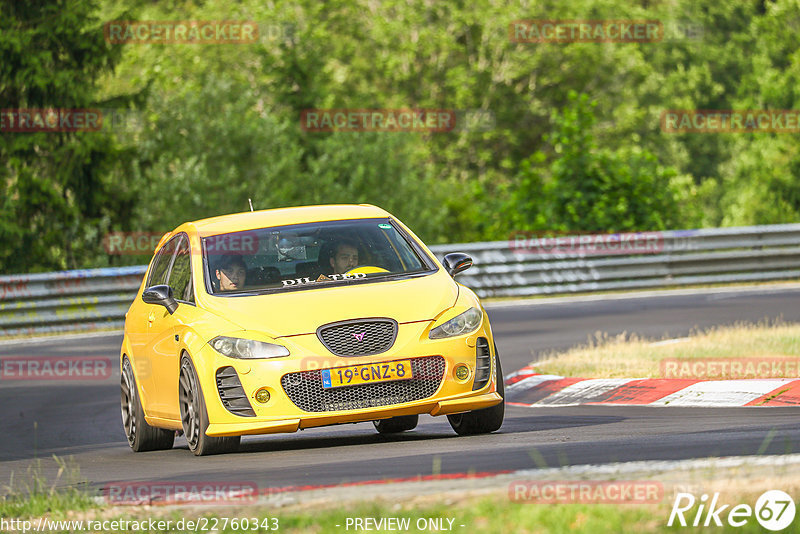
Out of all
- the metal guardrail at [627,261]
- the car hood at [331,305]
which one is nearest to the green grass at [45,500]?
the car hood at [331,305]

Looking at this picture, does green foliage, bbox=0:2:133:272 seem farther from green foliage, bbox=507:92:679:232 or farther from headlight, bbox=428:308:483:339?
headlight, bbox=428:308:483:339

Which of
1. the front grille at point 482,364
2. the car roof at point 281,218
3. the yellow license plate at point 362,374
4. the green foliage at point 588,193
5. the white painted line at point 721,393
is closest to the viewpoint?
the yellow license plate at point 362,374

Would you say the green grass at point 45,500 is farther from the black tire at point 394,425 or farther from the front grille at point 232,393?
the black tire at point 394,425

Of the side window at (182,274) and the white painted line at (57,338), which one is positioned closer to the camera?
the side window at (182,274)

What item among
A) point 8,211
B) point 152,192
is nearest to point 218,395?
point 8,211

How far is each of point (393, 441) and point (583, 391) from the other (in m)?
3.13

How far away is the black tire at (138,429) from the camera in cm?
1066

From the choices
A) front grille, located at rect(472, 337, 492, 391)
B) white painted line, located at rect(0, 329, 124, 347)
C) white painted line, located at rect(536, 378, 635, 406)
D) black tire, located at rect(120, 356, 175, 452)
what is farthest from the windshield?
white painted line, located at rect(0, 329, 124, 347)

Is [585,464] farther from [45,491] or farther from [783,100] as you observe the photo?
[783,100]

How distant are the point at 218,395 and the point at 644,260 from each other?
56.8 feet

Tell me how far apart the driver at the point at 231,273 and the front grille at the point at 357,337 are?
105 cm

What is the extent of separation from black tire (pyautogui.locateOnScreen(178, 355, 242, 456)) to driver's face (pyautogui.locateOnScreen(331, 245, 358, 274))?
4.05 feet

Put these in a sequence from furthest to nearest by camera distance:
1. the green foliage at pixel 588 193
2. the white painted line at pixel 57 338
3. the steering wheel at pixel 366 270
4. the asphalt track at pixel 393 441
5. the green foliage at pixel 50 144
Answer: the green foliage at pixel 588 193 < the green foliage at pixel 50 144 < the white painted line at pixel 57 338 < the steering wheel at pixel 366 270 < the asphalt track at pixel 393 441

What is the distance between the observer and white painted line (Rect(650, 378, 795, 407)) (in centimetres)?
1086
